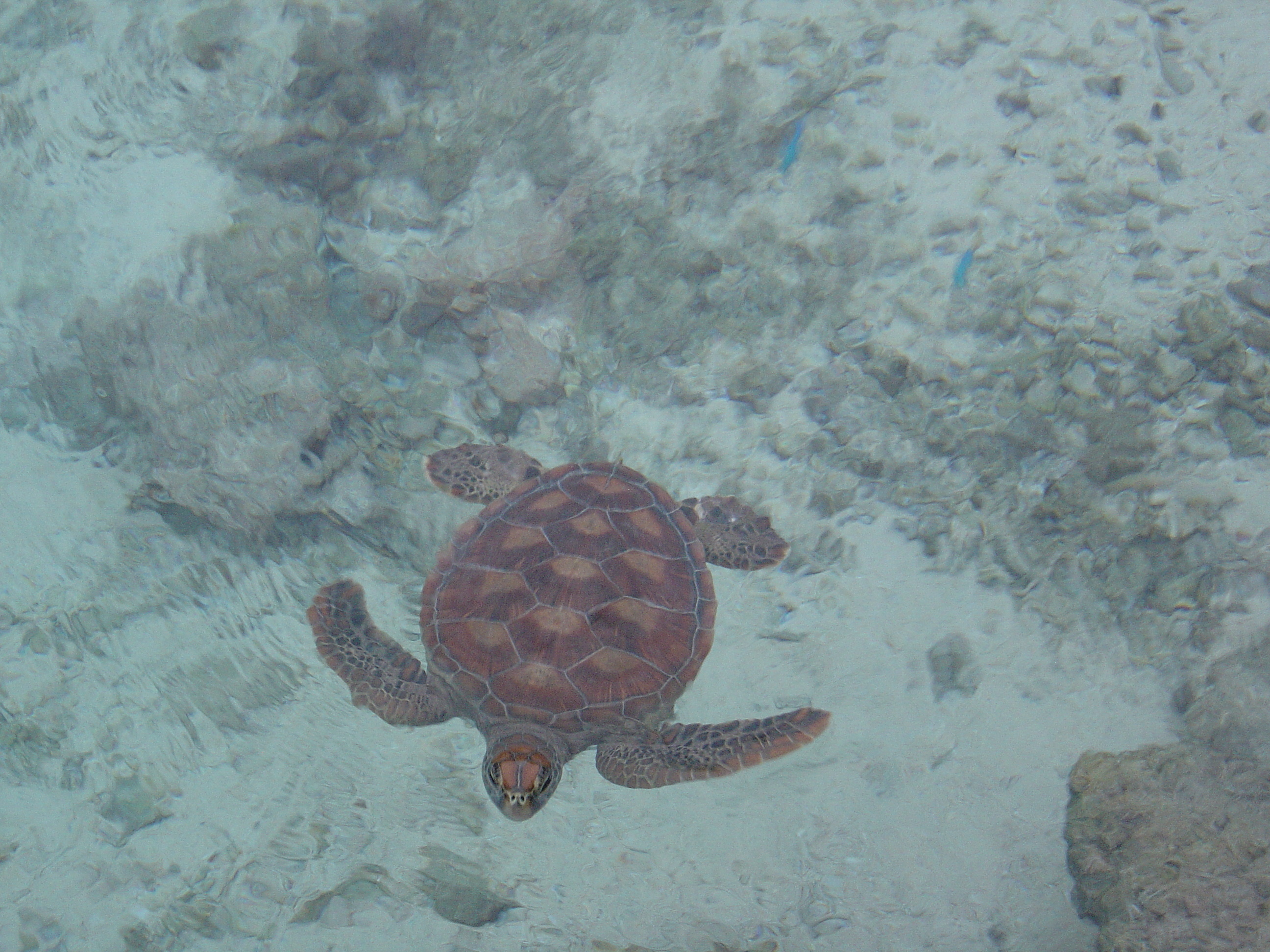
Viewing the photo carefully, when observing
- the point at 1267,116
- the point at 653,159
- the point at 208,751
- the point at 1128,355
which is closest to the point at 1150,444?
the point at 1128,355

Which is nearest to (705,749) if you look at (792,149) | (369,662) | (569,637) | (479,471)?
(569,637)

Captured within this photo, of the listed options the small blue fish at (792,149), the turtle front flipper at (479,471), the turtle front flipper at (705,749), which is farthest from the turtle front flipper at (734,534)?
the small blue fish at (792,149)

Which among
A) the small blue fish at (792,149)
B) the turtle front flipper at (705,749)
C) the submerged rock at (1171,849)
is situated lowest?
the submerged rock at (1171,849)

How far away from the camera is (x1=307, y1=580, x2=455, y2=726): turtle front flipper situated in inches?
92.8

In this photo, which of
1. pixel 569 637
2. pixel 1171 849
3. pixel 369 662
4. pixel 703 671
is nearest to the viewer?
pixel 1171 849

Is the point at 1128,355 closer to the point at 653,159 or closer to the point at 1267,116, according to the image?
the point at 1267,116

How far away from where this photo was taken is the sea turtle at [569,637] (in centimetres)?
225

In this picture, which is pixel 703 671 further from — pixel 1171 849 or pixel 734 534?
pixel 1171 849

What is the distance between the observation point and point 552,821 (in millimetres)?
2338

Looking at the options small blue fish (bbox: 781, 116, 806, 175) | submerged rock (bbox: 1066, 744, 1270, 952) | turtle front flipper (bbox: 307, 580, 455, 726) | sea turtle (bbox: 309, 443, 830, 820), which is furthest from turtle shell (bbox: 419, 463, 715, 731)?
small blue fish (bbox: 781, 116, 806, 175)

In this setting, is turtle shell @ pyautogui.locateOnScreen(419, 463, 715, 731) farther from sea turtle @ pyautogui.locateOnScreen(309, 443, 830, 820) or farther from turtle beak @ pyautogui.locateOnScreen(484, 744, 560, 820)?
turtle beak @ pyautogui.locateOnScreen(484, 744, 560, 820)

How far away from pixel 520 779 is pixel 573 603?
1.80 ft

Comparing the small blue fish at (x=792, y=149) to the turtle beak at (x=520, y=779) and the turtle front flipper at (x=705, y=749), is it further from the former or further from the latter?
the turtle beak at (x=520, y=779)

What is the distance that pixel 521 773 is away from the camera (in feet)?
6.86
